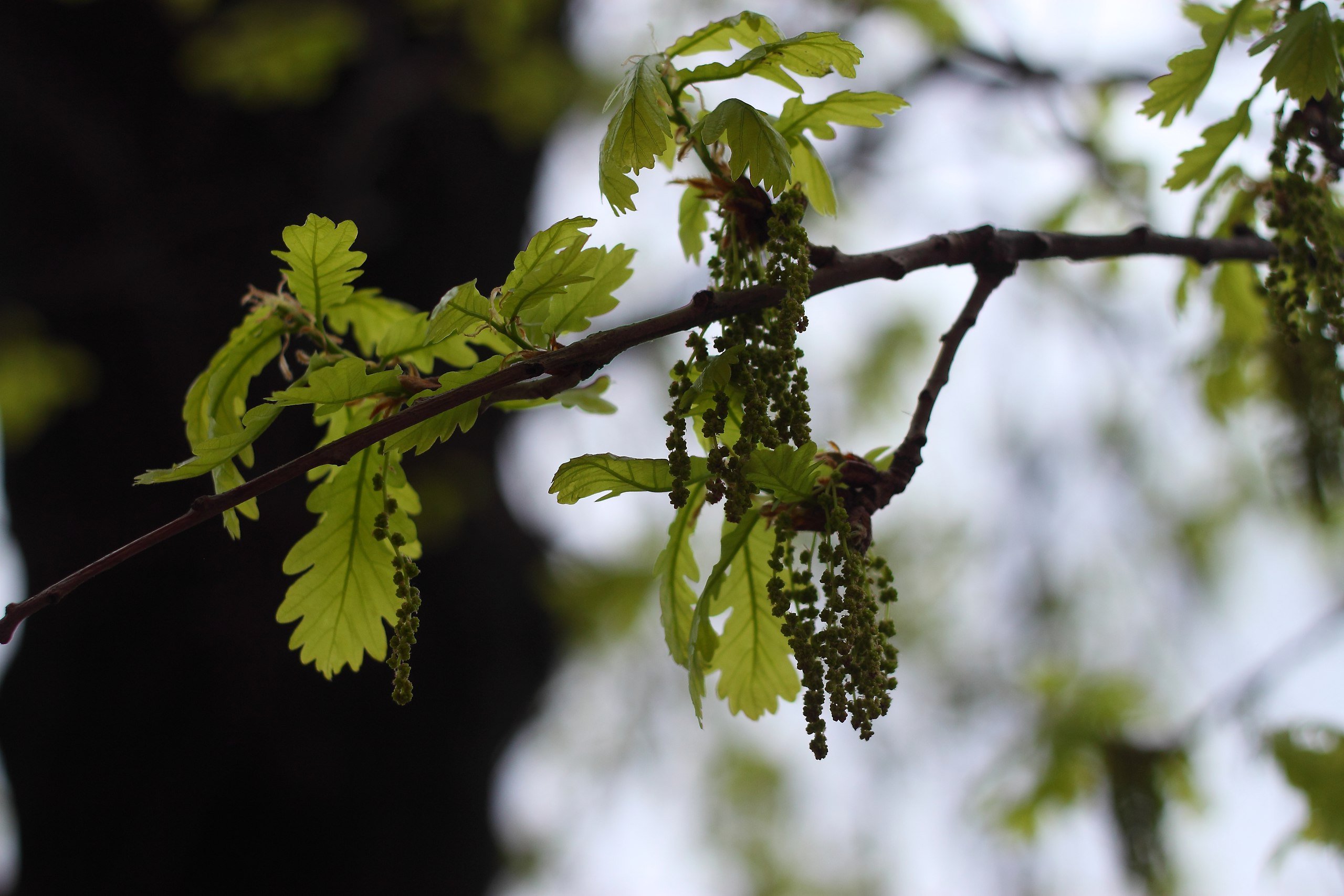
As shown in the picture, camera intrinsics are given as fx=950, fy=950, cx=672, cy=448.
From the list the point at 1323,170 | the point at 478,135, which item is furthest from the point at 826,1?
the point at 1323,170

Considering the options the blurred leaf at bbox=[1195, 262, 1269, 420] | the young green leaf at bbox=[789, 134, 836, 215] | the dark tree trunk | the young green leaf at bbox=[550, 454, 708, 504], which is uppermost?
the dark tree trunk

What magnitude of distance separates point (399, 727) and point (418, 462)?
1050 millimetres

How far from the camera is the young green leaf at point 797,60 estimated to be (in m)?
0.84

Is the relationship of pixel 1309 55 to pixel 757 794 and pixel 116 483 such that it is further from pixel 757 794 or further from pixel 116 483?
pixel 757 794

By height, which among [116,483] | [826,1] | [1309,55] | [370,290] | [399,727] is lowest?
[1309,55]

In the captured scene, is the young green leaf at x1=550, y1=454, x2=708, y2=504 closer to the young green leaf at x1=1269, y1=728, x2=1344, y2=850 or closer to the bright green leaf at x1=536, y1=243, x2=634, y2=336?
the bright green leaf at x1=536, y1=243, x2=634, y2=336

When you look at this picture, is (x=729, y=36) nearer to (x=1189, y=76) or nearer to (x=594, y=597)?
(x=1189, y=76)

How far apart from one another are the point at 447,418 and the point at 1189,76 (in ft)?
3.10

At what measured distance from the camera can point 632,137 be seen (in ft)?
2.64

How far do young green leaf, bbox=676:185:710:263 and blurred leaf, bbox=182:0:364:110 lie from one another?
3.17m

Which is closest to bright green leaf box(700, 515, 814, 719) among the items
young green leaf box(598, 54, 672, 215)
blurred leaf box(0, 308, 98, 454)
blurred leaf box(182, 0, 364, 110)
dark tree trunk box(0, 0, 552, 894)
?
young green leaf box(598, 54, 672, 215)

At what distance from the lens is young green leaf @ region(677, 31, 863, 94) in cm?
84

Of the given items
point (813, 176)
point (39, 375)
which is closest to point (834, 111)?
point (813, 176)

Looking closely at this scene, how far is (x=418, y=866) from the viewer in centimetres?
333
